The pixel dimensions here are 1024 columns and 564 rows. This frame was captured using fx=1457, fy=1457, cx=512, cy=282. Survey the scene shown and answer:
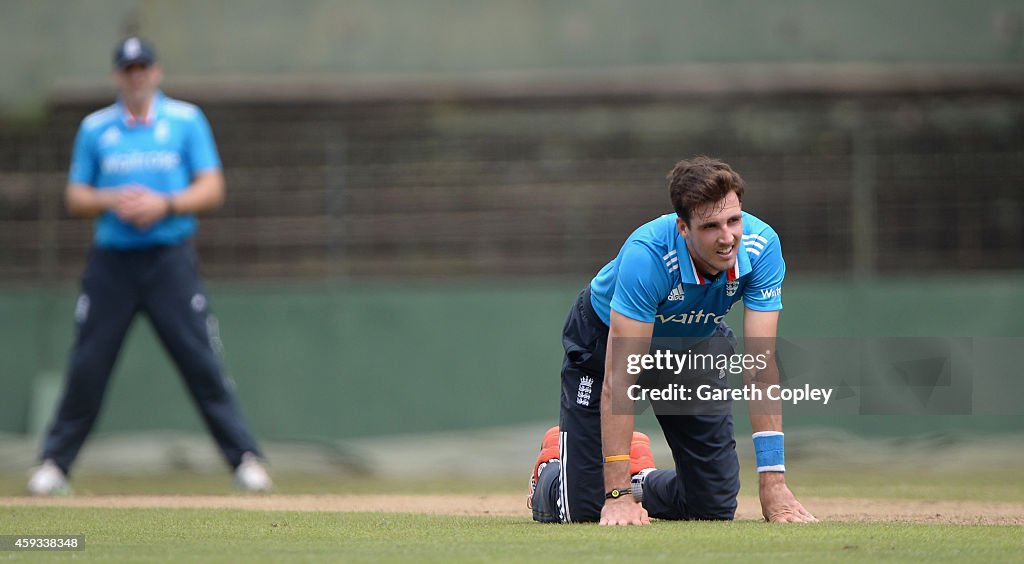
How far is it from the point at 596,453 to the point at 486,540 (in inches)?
45.0

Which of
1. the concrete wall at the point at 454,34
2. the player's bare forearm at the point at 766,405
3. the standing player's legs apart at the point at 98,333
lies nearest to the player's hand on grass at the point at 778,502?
the player's bare forearm at the point at 766,405

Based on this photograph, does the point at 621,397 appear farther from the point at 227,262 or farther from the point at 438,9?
the point at 438,9

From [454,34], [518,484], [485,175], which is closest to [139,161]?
[518,484]

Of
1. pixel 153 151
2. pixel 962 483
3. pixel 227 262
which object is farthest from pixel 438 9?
pixel 962 483

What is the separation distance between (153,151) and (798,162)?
5.76m

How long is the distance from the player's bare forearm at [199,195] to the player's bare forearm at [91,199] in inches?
12.4

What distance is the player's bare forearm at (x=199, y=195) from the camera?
7.55m

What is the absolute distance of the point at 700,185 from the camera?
195 inches

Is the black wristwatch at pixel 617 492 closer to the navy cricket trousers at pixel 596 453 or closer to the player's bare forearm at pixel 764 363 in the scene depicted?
the player's bare forearm at pixel 764 363

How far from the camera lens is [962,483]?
812 centimetres

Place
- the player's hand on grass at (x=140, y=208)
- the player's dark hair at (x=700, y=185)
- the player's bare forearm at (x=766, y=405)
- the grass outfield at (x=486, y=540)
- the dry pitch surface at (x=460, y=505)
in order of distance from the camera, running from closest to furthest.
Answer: the grass outfield at (x=486, y=540)
the player's dark hair at (x=700, y=185)
the player's bare forearm at (x=766, y=405)
the dry pitch surface at (x=460, y=505)
the player's hand on grass at (x=140, y=208)

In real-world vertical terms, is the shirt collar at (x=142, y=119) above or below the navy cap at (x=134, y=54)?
below

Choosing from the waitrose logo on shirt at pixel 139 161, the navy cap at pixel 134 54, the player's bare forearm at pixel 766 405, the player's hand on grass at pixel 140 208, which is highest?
the navy cap at pixel 134 54

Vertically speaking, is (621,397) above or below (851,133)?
below
